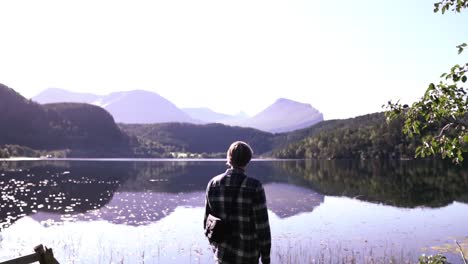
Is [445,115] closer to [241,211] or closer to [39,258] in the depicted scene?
[241,211]

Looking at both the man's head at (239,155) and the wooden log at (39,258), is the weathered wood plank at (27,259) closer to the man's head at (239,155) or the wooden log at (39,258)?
the wooden log at (39,258)

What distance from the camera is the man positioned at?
23.6 ft

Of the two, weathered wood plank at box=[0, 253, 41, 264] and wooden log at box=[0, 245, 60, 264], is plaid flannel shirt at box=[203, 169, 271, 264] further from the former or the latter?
weathered wood plank at box=[0, 253, 41, 264]

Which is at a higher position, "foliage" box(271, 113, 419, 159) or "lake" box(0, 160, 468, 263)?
"foliage" box(271, 113, 419, 159)

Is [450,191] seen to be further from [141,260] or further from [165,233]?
[141,260]

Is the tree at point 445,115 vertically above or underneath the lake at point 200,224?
above

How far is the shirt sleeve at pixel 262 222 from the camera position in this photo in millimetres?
7184

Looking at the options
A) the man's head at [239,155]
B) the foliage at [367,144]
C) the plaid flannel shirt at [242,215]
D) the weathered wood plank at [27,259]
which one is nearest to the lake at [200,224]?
the weathered wood plank at [27,259]

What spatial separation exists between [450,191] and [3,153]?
175 m

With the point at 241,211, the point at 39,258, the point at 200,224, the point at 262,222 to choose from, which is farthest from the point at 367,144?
the point at 39,258

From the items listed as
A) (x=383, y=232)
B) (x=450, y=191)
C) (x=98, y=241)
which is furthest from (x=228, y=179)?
(x=450, y=191)

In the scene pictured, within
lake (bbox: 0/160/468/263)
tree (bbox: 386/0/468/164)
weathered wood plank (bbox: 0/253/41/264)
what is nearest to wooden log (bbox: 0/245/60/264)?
weathered wood plank (bbox: 0/253/41/264)

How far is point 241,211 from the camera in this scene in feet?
23.9

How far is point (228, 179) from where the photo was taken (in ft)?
24.1
